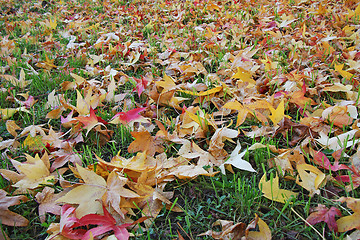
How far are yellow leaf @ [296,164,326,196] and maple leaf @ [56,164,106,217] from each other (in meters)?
0.75

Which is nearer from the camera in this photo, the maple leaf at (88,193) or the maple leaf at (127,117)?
the maple leaf at (88,193)

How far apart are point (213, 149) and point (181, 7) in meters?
3.24

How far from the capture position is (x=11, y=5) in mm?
5020

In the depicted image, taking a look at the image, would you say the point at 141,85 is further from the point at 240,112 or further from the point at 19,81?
the point at 19,81

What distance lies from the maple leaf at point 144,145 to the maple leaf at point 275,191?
20.3 inches

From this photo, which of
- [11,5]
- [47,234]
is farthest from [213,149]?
[11,5]

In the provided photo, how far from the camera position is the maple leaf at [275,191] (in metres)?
0.93

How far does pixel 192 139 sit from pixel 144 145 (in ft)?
0.84

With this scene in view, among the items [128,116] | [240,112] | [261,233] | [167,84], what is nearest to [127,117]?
[128,116]

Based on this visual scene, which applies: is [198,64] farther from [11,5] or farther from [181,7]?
[11,5]

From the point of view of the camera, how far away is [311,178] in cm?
97

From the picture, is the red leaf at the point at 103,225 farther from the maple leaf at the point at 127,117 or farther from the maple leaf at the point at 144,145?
the maple leaf at the point at 127,117

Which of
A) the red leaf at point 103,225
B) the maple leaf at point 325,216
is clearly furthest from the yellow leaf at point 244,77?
the red leaf at point 103,225

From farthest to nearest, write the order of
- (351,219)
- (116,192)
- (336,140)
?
(336,140)
(116,192)
(351,219)
